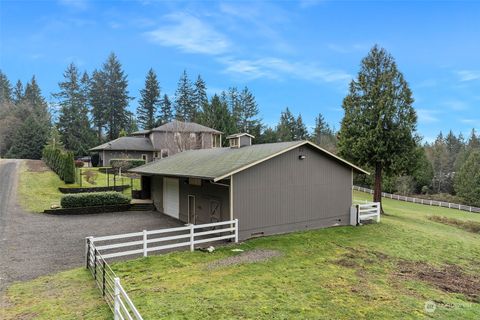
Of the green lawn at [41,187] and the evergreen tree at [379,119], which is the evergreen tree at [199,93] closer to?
the green lawn at [41,187]

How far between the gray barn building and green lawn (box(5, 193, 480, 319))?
4.26 ft

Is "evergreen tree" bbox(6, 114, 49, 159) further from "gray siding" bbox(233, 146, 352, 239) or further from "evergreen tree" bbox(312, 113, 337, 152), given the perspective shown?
"evergreen tree" bbox(312, 113, 337, 152)

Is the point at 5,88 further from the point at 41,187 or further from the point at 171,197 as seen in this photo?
the point at 171,197

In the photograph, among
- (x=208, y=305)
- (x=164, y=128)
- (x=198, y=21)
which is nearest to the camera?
(x=208, y=305)

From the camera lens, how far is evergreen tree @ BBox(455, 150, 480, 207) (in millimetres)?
37531

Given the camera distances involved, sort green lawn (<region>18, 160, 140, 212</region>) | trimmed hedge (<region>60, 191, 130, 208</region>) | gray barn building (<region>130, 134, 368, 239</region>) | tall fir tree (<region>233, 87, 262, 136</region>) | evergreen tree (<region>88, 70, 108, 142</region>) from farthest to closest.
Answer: tall fir tree (<region>233, 87, 262, 136</region>), evergreen tree (<region>88, 70, 108, 142</region>), green lawn (<region>18, 160, 140, 212</region>), trimmed hedge (<region>60, 191, 130, 208</region>), gray barn building (<region>130, 134, 368, 239</region>)

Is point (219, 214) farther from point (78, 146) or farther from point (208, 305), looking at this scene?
point (78, 146)

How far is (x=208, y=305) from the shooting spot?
21.6 ft

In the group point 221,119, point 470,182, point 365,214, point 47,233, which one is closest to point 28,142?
point 221,119

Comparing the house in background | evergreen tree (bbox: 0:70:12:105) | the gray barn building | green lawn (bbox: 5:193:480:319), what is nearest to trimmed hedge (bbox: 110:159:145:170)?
the house in background

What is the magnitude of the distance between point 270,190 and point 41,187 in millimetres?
20311

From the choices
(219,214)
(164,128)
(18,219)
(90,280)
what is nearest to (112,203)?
(18,219)

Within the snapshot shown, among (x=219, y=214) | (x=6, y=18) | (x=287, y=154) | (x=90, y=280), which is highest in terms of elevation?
(x=6, y=18)

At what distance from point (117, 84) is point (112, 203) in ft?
154
